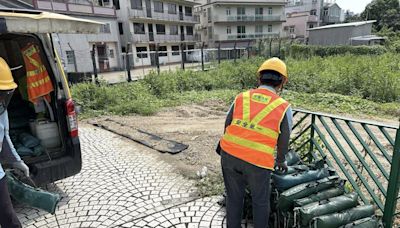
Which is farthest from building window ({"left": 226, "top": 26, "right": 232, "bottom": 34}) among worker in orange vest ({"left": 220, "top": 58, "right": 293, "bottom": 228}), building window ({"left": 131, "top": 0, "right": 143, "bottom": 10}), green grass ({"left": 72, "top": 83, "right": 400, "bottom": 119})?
worker in orange vest ({"left": 220, "top": 58, "right": 293, "bottom": 228})

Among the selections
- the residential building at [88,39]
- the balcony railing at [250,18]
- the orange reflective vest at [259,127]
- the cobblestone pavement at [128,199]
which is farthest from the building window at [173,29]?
the orange reflective vest at [259,127]

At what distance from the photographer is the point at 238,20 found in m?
42.4

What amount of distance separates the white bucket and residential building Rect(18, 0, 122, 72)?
15.2 metres

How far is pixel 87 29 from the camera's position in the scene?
3.39 meters

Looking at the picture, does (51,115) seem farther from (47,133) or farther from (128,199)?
(128,199)

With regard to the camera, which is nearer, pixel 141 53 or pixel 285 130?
pixel 285 130

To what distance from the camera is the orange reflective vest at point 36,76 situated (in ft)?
11.5

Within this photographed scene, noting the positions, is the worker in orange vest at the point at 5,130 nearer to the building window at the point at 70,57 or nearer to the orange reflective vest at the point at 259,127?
the orange reflective vest at the point at 259,127

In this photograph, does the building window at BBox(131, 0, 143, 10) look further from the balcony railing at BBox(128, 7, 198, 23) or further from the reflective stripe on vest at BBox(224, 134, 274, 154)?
the reflective stripe on vest at BBox(224, 134, 274, 154)

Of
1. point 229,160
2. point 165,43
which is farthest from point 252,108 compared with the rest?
point 165,43

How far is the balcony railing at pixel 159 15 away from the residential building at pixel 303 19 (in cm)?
1969

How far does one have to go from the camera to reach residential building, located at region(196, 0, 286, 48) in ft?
137

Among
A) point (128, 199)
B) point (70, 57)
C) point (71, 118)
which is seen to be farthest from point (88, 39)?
point (128, 199)

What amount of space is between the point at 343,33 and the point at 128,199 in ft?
114
